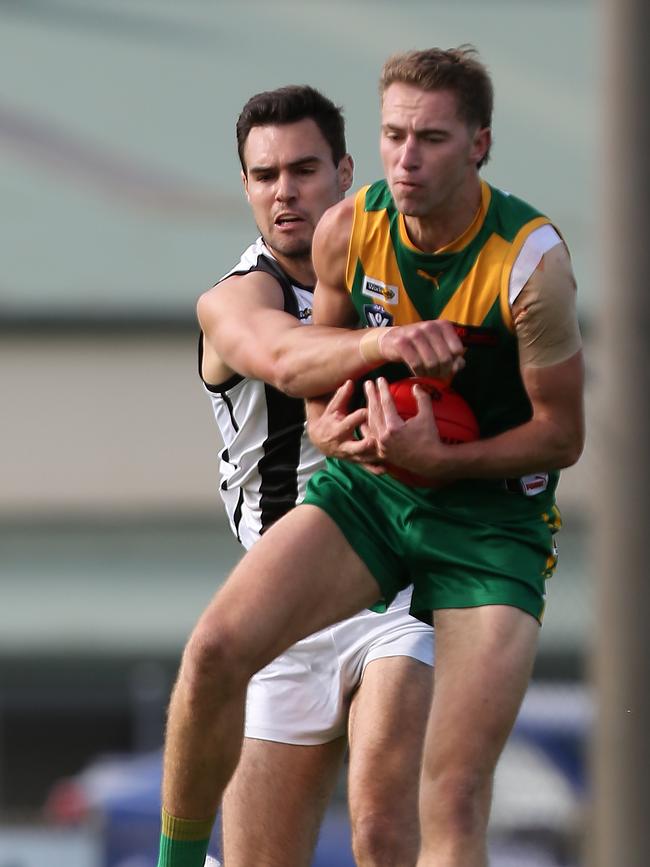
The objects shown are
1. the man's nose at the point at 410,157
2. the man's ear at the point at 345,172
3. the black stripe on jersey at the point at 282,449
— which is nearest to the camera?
the man's nose at the point at 410,157

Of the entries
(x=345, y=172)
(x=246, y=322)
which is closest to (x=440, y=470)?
(x=246, y=322)

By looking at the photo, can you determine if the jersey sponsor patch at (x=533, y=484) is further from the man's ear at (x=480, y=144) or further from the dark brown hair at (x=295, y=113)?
the dark brown hair at (x=295, y=113)

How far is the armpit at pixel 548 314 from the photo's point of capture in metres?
4.12

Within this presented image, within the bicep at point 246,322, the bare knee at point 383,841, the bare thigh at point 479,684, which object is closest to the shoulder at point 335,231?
the bicep at point 246,322

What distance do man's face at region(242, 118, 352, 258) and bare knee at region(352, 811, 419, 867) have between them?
1.75 m

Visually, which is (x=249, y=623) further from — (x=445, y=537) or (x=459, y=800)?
(x=459, y=800)

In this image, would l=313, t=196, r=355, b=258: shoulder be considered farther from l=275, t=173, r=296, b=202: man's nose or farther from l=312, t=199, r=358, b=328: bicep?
l=275, t=173, r=296, b=202: man's nose

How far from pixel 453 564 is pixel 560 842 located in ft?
17.1

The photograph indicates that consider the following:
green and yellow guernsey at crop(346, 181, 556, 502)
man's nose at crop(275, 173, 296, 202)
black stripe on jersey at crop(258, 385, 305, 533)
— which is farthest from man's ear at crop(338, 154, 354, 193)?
green and yellow guernsey at crop(346, 181, 556, 502)

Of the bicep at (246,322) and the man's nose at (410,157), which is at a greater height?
the man's nose at (410,157)

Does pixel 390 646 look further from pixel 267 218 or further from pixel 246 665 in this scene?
pixel 267 218

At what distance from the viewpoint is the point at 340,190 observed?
17.5 ft

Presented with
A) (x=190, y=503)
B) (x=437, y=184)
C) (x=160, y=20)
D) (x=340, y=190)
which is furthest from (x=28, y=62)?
(x=437, y=184)

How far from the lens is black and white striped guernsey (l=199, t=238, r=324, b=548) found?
17.2ft
